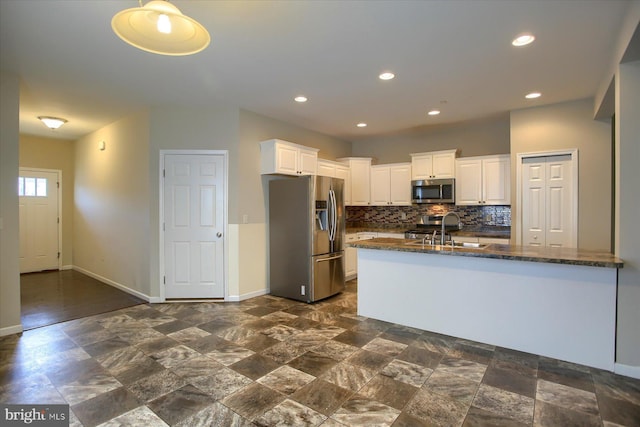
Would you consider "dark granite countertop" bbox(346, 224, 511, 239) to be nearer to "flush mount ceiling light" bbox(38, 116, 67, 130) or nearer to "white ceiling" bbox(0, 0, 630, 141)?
"white ceiling" bbox(0, 0, 630, 141)

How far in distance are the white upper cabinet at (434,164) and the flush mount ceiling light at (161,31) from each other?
4.68m

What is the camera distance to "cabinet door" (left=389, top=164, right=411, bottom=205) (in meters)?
6.13

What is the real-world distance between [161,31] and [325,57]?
167 centimetres

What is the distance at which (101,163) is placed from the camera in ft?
19.3

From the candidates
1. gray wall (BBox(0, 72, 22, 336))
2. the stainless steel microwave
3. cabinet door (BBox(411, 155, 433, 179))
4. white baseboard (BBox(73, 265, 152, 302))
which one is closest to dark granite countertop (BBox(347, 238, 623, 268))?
the stainless steel microwave

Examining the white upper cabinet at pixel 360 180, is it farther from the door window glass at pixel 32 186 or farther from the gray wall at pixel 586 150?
the door window glass at pixel 32 186

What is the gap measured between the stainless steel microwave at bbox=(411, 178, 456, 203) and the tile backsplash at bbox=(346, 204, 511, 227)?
17.0 inches

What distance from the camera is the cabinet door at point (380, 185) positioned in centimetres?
636

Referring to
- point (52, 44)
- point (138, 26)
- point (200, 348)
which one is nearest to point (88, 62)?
point (52, 44)

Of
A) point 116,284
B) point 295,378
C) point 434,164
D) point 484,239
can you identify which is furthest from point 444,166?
point 116,284

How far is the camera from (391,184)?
20.7ft

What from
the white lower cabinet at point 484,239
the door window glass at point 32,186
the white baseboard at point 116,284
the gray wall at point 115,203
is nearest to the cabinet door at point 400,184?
Result: the white lower cabinet at point 484,239

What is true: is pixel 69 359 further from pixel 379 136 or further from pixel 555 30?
pixel 379 136

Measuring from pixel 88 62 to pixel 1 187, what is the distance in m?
1.63
